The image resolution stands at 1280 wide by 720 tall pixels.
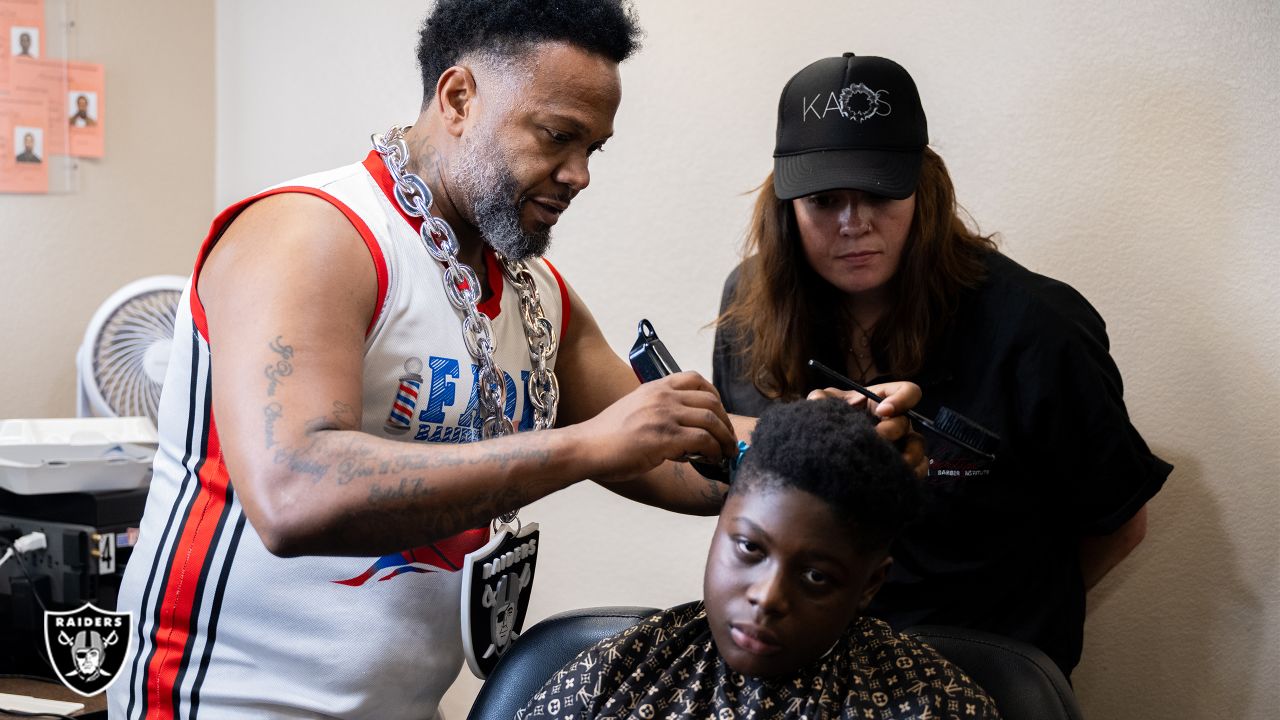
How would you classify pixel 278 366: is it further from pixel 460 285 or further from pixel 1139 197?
pixel 1139 197

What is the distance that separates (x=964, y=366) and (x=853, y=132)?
1.36 feet

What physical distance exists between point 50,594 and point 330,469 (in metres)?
1.37

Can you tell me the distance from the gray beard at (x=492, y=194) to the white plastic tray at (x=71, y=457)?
1.23 m

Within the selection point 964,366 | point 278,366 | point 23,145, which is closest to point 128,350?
point 23,145

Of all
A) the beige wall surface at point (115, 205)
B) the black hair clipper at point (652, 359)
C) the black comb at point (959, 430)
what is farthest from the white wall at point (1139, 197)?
the beige wall surface at point (115, 205)

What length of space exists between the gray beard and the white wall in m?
0.94

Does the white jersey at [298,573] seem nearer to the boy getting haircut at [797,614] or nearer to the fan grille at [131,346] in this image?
the boy getting haircut at [797,614]

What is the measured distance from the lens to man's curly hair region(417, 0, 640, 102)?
140 centimetres

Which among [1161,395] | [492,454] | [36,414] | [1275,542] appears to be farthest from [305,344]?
[36,414]

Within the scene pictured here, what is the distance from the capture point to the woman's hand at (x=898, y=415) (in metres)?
1.41

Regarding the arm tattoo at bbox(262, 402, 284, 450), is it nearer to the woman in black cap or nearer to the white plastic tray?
the woman in black cap

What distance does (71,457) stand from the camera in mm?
2197

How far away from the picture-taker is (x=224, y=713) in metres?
1.33

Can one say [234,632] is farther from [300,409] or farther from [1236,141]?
[1236,141]
